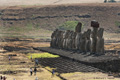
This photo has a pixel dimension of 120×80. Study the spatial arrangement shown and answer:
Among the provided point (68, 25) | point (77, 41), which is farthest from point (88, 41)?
point (68, 25)

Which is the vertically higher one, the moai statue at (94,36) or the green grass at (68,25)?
the moai statue at (94,36)

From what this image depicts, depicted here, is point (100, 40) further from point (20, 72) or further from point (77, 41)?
point (20, 72)

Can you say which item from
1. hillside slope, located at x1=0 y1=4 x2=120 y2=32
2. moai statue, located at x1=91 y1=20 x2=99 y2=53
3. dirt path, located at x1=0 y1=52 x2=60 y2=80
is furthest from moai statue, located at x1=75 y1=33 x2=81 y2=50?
hillside slope, located at x1=0 y1=4 x2=120 y2=32

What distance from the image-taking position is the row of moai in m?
42.9

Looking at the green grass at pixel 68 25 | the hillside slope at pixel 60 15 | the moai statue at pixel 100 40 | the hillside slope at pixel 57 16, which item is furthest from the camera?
the hillside slope at pixel 60 15

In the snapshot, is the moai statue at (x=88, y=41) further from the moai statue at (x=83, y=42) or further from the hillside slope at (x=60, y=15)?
the hillside slope at (x=60, y=15)

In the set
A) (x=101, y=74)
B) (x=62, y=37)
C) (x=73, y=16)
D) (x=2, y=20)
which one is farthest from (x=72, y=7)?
(x=101, y=74)

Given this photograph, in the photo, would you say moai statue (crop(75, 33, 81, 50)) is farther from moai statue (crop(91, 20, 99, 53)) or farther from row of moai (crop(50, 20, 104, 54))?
moai statue (crop(91, 20, 99, 53))

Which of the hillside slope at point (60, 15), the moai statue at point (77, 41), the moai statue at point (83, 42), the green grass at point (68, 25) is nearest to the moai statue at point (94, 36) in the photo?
the moai statue at point (83, 42)

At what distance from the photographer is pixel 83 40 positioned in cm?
4756

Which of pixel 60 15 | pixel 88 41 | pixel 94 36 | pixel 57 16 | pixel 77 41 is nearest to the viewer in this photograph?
pixel 94 36

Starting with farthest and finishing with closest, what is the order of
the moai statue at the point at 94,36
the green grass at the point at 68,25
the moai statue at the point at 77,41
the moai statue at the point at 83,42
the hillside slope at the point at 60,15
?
the hillside slope at the point at 60,15 < the green grass at the point at 68,25 < the moai statue at the point at 77,41 < the moai statue at the point at 83,42 < the moai statue at the point at 94,36

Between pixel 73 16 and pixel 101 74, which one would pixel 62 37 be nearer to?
pixel 101 74

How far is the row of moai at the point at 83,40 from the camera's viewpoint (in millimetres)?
42906
